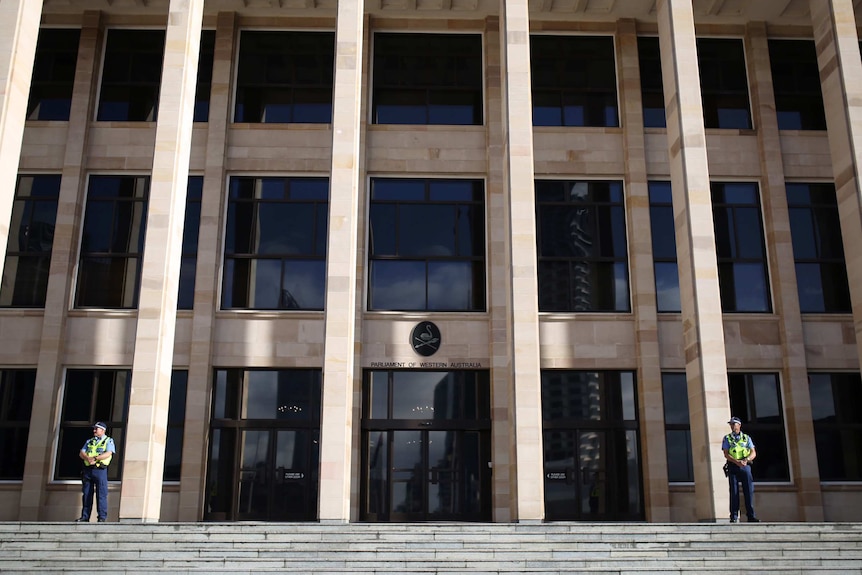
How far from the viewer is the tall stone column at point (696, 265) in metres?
18.5

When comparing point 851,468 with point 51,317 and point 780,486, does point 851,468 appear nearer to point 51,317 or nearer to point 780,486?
point 780,486

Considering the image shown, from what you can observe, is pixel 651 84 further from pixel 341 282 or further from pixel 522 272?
pixel 341 282

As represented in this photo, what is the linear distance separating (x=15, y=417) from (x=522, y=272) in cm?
1388

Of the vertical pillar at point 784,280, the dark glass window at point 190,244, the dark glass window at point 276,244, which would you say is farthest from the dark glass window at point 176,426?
the vertical pillar at point 784,280

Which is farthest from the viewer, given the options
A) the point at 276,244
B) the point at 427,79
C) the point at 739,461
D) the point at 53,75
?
the point at 427,79

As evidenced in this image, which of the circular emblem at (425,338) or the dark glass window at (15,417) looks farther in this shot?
the circular emblem at (425,338)

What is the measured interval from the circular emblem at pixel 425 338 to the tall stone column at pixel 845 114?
10.4 meters

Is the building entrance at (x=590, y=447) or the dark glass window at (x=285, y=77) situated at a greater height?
the dark glass window at (x=285, y=77)

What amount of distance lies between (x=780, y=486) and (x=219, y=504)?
14.6 metres

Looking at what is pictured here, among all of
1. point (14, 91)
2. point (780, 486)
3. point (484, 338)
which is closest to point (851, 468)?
point (780, 486)

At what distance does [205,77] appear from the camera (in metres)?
25.2

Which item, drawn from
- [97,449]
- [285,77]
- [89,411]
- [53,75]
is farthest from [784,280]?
[53,75]

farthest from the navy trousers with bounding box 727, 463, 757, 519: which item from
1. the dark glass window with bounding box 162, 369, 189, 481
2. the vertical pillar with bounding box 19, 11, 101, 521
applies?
the vertical pillar with bounding box 19, 11, 101, 521

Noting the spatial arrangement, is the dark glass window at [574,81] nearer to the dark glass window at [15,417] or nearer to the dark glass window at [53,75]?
the dark glass window at [53,75]
